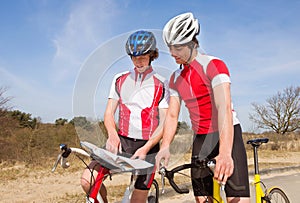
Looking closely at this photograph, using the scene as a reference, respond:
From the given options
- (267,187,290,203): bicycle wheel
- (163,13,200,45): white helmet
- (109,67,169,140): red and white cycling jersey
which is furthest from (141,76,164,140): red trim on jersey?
(267,187,290,203): bicycle wheel

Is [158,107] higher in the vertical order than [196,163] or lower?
higher

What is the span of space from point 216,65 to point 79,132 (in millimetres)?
983

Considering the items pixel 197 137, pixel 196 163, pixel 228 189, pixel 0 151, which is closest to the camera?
pixel 196 163

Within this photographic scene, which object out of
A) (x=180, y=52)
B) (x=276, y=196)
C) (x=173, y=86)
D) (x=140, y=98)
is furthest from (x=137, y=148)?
(x=276, y=196)

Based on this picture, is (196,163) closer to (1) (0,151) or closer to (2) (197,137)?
(2) (197,137)

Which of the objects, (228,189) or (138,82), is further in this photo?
(138,82)

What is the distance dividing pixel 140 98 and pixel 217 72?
0.87 meters

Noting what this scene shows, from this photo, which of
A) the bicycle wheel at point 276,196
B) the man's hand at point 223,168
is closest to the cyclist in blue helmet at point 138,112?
the man's hand at point 223,168

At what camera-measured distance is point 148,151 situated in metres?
2.80

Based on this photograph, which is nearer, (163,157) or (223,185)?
(223,185)

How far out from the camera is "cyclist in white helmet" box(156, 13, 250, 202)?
2176 millimetres

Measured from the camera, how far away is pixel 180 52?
2.34 metres

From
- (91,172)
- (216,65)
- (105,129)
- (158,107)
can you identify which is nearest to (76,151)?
(91,172)

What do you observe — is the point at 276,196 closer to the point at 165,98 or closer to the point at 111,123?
the point at 165,98
